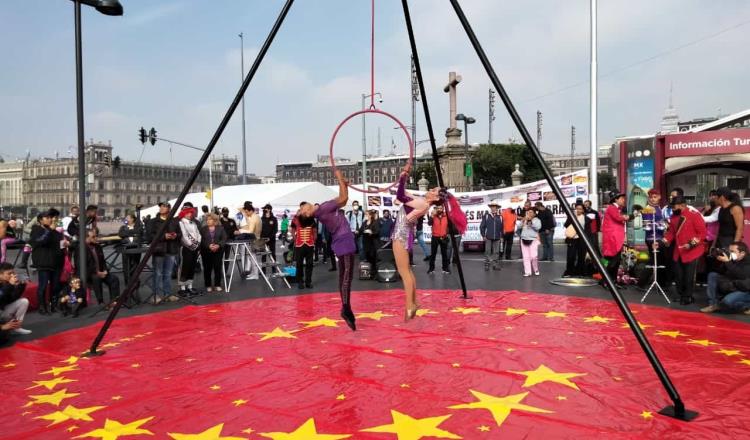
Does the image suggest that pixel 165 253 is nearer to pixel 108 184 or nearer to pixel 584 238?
pixel 584 238

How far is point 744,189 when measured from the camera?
12.5m

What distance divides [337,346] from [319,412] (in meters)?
1.95

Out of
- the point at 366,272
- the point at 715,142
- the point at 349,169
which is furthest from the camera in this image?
the point at 349,169

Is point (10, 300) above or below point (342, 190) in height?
below

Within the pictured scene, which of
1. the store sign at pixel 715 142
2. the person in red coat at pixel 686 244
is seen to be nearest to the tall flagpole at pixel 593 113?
the store sign at pixel 715 142

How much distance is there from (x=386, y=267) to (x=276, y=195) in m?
18.9

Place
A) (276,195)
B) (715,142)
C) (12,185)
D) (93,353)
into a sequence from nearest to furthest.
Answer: (93,353) < (715,142) < (276,195) < (12,185)

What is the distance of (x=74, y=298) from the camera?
830 cm

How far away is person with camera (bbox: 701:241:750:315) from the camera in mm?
7434

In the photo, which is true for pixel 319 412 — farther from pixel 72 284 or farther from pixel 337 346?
pixel 72 284

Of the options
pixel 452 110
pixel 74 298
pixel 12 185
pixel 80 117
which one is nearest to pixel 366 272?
pixel 74 298

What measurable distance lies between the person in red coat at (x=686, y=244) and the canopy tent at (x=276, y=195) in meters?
22.5

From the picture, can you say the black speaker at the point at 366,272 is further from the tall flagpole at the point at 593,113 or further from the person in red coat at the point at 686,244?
the tall flagpole at the point at 593,113

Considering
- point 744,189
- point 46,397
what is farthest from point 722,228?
point 46,397
